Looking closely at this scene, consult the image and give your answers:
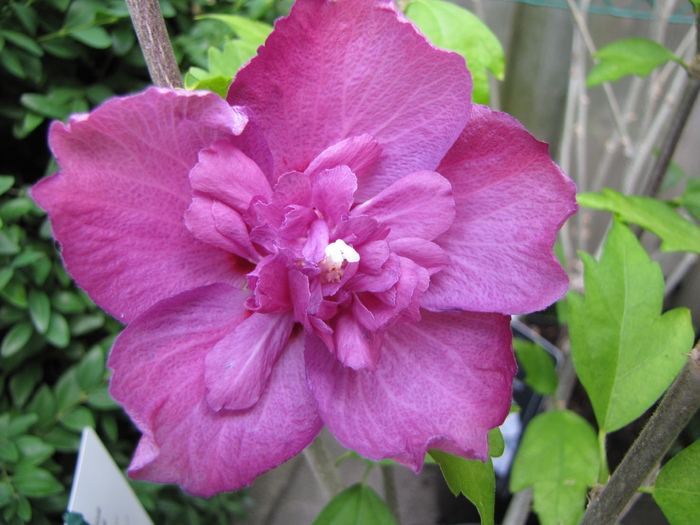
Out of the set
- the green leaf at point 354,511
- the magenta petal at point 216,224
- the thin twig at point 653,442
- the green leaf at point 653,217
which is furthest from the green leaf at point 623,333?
the magenta petal at point 216,224

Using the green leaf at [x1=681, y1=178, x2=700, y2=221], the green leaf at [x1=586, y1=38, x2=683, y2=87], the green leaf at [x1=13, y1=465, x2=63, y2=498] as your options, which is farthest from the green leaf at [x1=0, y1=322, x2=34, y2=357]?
the green leaf at [x1=681, y1=178, x2=700, y2=221]

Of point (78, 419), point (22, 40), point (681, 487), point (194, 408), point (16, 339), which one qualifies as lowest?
point (78, 419)

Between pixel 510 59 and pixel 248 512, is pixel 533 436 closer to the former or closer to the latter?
pixel 248 512

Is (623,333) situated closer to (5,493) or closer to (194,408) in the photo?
(194,408)

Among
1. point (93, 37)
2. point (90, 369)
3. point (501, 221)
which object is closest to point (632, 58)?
point (501, 221)

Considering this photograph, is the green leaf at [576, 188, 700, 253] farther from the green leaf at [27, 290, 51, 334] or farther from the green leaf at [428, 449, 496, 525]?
the green leaf at [27, 290, 51, 334]

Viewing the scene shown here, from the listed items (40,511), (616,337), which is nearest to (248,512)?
(40,511)
